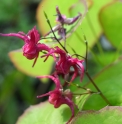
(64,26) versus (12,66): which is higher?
(64,26)

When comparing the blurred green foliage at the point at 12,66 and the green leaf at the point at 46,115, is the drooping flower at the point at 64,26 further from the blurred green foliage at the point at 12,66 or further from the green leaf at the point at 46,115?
the blurred green foliage at the point at 12,66

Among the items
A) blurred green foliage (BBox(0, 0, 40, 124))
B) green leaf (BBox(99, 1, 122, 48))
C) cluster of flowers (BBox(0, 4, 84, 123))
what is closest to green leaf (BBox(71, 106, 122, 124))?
cluster of flowers (BBox(0, 4, 84, 123))

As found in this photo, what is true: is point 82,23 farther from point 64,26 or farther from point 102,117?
point 102,117

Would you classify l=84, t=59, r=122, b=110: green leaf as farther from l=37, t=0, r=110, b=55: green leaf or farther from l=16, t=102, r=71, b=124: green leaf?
l=37, t=0, r=110, b=55: green leaf

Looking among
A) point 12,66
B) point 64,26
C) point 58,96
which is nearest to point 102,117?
point 58,96

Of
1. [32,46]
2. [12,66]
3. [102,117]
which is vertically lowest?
[12,66]

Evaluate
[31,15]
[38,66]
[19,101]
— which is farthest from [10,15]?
[38,66]
